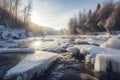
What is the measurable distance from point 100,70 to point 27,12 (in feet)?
191

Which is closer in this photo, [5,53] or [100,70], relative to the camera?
[100,70]

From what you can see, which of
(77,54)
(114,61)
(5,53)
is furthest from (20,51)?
(114,61)

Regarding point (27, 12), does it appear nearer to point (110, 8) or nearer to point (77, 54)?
point (110, 8)

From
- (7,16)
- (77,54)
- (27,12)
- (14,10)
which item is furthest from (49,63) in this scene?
(27,12)

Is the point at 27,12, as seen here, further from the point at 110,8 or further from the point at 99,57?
the point at 99,57

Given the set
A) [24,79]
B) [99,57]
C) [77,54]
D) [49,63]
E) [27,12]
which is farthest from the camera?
[27,12]

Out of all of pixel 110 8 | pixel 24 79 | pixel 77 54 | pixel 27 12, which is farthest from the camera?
pixel 27 12

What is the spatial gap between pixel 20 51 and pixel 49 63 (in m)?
6.29

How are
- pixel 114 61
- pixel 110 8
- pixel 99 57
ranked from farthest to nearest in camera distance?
pixel 110 8 < pixel 99 57 < pixel 114 61

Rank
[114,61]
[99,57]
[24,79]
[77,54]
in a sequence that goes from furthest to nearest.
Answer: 1. [77,54]
2. [99,57]
3. [114,61]
4. [24,79]

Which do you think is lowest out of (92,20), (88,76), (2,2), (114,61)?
(88,76)

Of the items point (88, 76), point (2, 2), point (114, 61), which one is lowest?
point (88, 76)

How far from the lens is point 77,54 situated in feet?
58.3

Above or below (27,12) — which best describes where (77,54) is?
below
